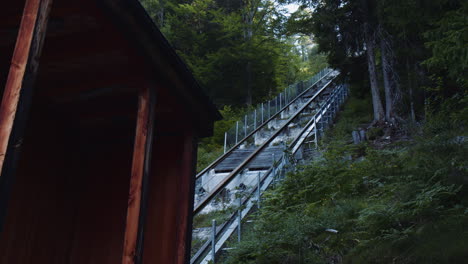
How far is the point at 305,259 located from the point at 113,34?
11.3 ft

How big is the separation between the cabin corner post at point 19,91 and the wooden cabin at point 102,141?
55cm

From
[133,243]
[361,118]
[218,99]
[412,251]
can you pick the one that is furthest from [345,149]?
[218,99]

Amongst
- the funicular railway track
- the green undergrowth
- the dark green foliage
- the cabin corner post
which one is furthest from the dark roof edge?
the dark green foliage

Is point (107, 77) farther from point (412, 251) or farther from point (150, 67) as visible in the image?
point (412, 251)

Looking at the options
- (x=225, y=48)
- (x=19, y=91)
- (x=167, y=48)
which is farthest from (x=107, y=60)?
(x=225, y=48)

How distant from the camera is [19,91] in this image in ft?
7.20

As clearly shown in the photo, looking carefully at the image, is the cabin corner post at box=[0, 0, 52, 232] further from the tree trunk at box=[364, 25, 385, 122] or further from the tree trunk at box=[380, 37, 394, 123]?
the tree trunk at box=[364, 25, 385, 122]

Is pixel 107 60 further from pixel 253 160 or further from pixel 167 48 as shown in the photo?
pixel 253 160

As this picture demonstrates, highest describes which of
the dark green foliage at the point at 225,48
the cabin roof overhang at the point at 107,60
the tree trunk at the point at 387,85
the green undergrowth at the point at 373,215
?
the dark green foliage at the point at 225,48

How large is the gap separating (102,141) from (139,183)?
6.45ft

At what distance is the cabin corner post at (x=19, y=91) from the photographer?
6.82ft

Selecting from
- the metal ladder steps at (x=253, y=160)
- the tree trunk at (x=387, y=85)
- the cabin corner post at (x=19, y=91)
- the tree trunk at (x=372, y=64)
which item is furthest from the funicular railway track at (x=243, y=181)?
the cabin corner post at (x=19, y=91)

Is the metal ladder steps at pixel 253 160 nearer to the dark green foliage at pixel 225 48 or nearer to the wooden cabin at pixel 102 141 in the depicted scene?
the wooden cabin at pixel 102 141

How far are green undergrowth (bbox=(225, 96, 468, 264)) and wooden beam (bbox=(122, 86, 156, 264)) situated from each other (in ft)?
8.39
